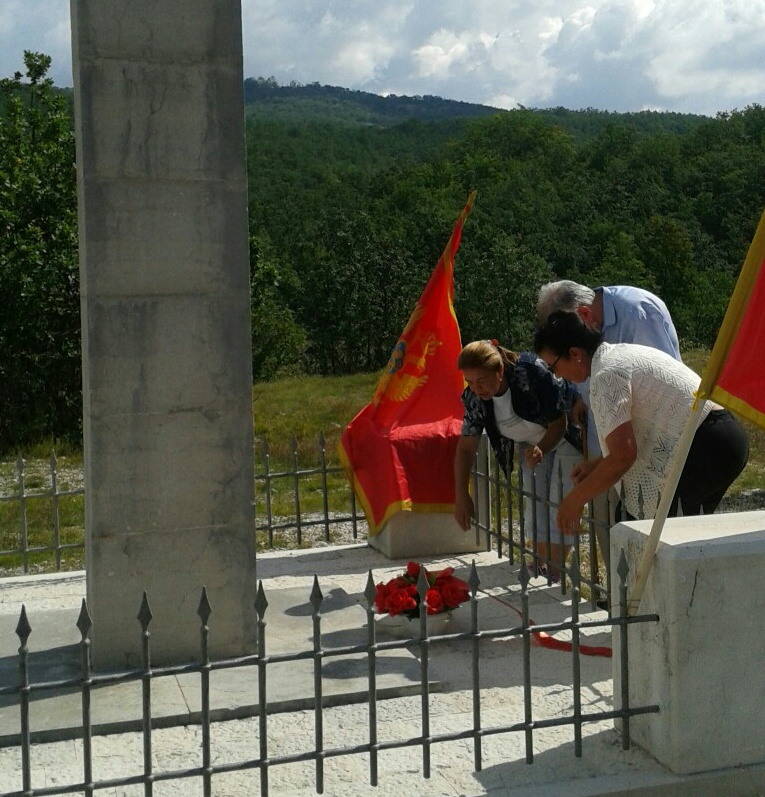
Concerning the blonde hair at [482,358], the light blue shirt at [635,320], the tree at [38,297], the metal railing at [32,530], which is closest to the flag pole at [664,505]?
the light blue shirt at [635,320]

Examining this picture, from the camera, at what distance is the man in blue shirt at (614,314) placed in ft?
17.4

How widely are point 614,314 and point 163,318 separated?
223cm

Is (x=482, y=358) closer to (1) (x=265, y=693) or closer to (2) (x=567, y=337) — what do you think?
(2) (x=567, y=337)

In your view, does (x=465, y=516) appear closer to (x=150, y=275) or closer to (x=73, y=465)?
(x=150, y=275)

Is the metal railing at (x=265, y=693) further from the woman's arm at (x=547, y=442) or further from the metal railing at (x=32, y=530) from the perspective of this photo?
the metal railing at (x=32, y=530)

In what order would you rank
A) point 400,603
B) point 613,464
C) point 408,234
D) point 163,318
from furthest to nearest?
point 408,234
point 400,603
point 163,318
point 613,464

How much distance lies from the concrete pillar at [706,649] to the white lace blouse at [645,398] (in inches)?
28.5

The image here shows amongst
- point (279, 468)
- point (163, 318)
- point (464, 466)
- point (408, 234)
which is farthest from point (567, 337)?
point (408, 234)

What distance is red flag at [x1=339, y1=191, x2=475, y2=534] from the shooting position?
6562 mm

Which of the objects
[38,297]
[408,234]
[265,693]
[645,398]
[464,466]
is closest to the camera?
[265,693]

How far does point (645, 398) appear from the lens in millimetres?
4289

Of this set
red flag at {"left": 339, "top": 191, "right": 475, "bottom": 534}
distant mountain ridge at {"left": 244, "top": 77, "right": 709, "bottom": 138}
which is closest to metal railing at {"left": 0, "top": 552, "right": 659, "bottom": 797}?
red flag at {"left": 339, "top": 191, "right": 475, "bottom": 534}

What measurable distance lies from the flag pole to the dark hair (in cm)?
100

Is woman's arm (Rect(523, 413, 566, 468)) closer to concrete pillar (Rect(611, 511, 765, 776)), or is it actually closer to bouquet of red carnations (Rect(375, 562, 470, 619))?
bouquet of red carnations (Rect(375, 562, 470, 619))
